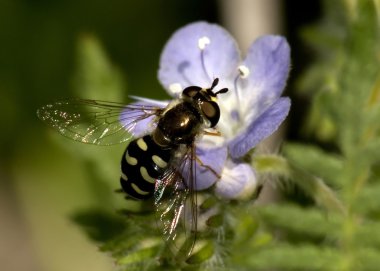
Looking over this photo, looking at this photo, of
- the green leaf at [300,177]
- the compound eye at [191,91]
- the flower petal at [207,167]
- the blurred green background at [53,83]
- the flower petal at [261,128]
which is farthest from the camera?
the blurred green background at [53,83]

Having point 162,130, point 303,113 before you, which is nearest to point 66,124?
point 162,130

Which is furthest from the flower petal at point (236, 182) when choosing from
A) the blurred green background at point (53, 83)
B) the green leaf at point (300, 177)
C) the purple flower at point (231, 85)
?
the blurred green background at point (53, 83)

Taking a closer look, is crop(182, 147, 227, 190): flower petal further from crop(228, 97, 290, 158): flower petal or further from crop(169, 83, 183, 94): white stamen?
crop(169, 83, 183, 94): white stamen

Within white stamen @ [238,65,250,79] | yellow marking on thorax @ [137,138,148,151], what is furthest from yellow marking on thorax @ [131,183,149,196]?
white stamen @ [238,65,250,79]

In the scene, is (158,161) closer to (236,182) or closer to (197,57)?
(236,182)

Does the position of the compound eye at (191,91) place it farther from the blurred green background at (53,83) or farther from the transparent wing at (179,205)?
the blurred green background at (53,83)

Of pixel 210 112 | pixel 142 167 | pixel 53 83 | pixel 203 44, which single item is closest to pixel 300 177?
pixel 210 112
